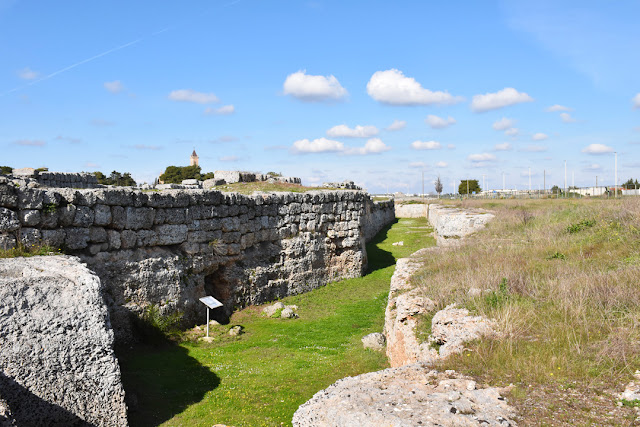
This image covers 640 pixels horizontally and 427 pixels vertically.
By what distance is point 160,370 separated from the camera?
7215 mm

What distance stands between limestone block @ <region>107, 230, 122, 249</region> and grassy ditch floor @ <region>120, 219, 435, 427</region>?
1.80m

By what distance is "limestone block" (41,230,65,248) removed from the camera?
716cm

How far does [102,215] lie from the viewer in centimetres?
805

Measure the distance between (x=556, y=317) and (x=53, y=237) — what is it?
700 cm

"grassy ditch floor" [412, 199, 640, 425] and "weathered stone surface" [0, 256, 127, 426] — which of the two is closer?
"grassy ditch floor" [412, 199, 640, 425]

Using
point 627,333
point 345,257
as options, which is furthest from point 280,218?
point 627,333

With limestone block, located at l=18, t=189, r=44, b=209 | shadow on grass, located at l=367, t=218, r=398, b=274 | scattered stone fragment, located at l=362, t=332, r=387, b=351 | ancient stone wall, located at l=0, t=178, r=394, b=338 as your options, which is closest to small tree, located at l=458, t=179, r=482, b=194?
shadow on grass, located at l=367, t=218, r=398, b=274

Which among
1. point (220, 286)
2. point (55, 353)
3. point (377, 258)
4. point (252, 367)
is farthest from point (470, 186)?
point (55, 353)

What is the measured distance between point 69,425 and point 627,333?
5467mm

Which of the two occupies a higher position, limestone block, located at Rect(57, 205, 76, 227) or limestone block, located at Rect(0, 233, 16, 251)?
limestone block, located at Rect(57, 205, 76, 227)

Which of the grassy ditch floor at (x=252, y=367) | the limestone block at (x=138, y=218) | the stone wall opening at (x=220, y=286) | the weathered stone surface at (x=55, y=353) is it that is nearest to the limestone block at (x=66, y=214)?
the limestone block at (x=138, y=218)

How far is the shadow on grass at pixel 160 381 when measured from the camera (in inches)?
229

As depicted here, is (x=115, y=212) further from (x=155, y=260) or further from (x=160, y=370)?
(x=160, y=370)

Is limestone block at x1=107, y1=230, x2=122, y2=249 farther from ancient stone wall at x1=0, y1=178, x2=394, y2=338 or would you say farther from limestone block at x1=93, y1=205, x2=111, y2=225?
limestone block at x1=93, y1=205, x2=111, y2=225
